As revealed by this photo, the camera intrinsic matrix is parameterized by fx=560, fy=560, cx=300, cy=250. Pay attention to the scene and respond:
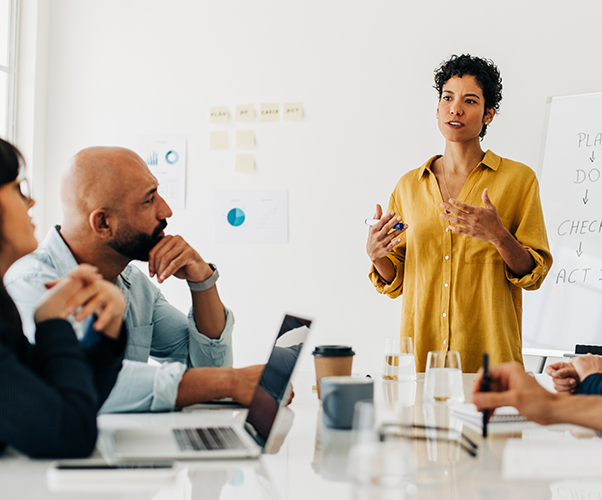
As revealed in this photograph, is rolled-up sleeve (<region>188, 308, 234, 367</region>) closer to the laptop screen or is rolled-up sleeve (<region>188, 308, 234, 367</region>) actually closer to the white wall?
the laptop screen

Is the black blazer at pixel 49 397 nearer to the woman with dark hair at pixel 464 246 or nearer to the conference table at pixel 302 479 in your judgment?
the conference table at pixel 302 479

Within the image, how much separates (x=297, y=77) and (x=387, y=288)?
1.45 metres

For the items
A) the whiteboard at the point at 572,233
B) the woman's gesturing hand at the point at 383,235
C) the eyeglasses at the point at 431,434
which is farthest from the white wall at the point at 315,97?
the eyeglasses at the point at 431,434

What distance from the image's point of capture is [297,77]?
3002mm

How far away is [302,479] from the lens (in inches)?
27.7

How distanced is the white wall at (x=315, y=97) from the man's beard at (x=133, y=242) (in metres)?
1.57

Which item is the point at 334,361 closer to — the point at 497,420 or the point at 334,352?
the point at 334,352

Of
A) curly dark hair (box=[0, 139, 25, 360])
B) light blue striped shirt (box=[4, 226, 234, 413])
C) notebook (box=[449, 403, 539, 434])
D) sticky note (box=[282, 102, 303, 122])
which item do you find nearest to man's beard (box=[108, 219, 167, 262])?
light blue striped shirt (box=[4, 226, 234, 413])

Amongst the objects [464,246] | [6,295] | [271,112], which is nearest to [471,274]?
[464,246]

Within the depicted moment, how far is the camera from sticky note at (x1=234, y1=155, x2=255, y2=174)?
3.04 m

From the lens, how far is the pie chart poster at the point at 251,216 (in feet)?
9.86

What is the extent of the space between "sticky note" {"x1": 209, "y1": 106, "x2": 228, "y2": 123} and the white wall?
44mm

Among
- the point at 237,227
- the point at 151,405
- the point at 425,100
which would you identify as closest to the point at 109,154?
the point at 151,405

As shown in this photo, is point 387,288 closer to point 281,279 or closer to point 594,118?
point 281,279
